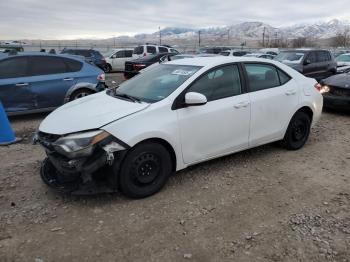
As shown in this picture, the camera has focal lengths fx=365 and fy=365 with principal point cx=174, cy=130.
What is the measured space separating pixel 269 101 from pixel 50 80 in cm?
522

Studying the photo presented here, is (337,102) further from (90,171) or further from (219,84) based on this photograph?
(90,171)

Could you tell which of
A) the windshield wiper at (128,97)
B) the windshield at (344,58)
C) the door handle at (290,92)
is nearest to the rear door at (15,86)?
the windshield wiper at (128,97)

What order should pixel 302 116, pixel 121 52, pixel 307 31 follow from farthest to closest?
pixel 307 31, pixel 121 52, pixel 302 116

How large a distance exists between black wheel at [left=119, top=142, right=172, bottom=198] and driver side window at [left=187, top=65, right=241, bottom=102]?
0.93m

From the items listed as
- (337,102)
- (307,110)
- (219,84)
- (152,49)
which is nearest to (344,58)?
(337,102)

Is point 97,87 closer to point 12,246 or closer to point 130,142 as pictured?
point 130,142

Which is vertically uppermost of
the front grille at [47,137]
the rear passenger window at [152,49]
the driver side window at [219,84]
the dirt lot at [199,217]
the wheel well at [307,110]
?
the rear passenger window at [152,49]

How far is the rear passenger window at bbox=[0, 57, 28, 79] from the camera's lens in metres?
7.92

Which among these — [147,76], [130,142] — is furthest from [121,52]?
[130,142]

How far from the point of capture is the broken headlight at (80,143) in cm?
381

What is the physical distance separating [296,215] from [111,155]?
2053mm

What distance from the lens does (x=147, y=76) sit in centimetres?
529

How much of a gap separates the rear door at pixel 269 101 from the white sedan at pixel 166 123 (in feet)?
0.05

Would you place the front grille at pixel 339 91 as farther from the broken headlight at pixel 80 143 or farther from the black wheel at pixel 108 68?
the black wheel at pixel 108 68
